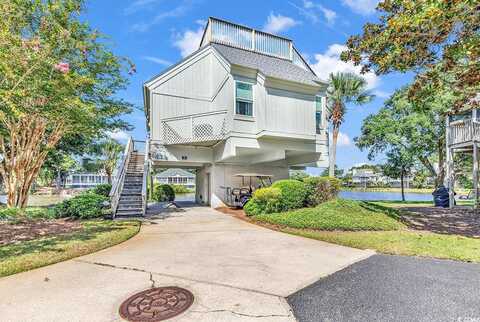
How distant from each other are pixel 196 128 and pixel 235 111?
2.41m

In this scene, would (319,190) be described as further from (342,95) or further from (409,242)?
(342,95)

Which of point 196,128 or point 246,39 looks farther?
point 246,39

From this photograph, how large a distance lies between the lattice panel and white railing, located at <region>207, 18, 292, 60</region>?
5.72 meters

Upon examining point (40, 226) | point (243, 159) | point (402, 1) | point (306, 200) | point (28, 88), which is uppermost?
point (402, 1)

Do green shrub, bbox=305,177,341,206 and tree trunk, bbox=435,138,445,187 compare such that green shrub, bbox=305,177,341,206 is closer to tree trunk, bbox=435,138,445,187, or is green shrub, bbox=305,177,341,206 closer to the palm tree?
the palm tree

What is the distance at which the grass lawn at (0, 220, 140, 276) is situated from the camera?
186 inches

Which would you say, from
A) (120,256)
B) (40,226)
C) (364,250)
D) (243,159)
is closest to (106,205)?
(40,226)

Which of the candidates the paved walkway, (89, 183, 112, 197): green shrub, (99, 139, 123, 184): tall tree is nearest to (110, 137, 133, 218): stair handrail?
(89, 183, 112, 197): green shrub

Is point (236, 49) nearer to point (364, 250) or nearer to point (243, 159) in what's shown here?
point (243, 159)

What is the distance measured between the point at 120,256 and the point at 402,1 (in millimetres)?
9927

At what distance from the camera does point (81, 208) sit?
10148 millimetres

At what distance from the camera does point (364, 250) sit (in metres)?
5.59

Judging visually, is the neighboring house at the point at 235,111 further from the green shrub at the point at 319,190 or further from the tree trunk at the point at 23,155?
the tree trunk at the point at 23,155

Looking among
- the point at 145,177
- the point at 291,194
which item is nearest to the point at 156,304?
the point at 291,194
